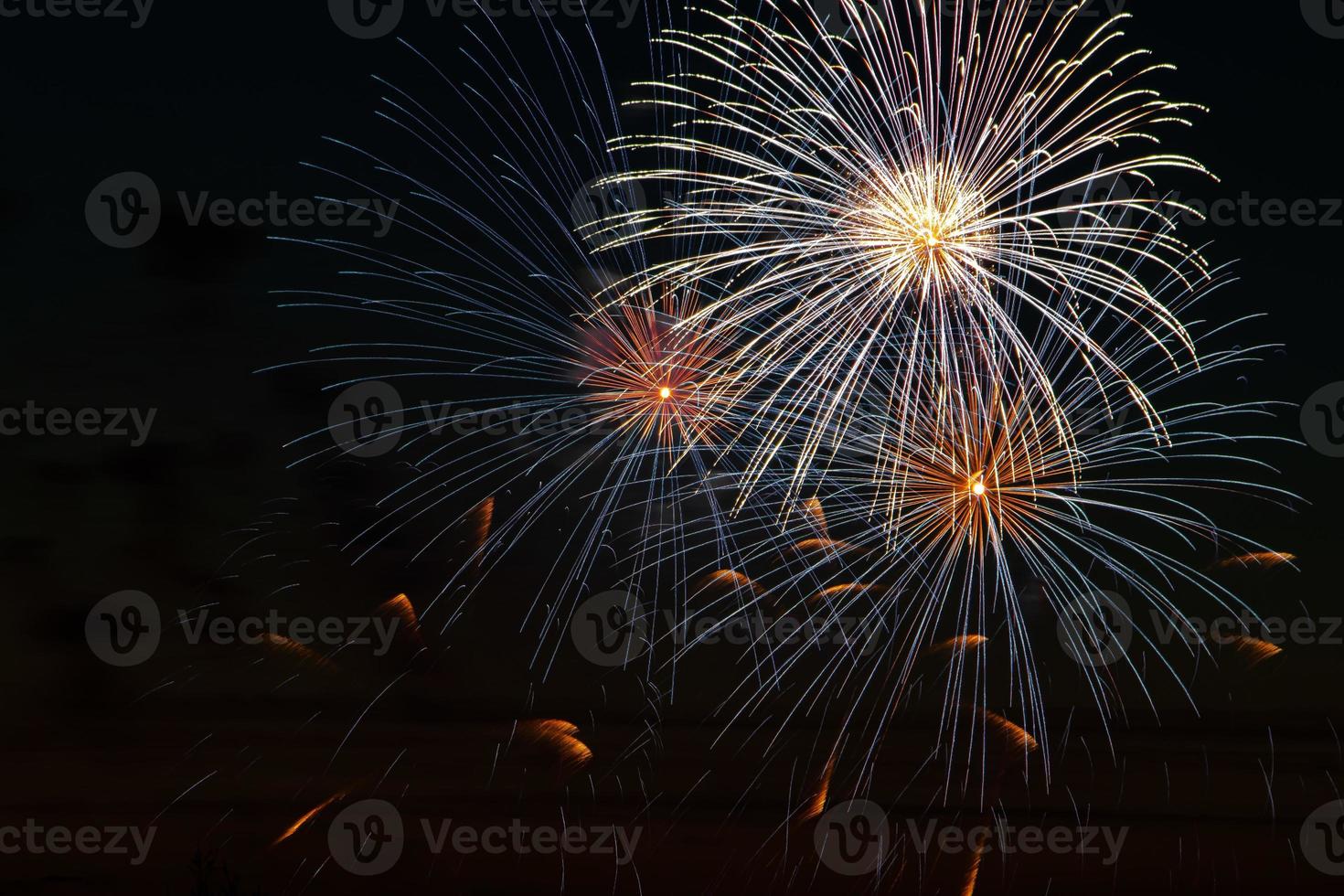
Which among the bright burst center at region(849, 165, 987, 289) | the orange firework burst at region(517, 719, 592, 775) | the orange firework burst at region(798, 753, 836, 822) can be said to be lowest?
the orange firework burst at region(798, 753, 836, 822)

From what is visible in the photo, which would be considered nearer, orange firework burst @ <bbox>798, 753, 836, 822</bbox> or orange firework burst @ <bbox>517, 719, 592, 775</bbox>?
orange firework burst @ <bbox>798, 753, 836, 822</bbox>

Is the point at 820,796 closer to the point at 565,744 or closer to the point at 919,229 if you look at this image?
the point at 565,744

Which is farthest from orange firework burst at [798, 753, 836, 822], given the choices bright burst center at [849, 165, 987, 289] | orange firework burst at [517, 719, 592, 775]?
bright burst center at [849, 165, 987, 289]

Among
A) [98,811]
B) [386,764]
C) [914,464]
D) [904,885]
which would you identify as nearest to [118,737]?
[98,811]

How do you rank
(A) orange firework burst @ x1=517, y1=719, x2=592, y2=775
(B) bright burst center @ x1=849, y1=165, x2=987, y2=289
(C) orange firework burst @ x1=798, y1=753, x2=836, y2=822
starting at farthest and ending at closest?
(A) orange firework burst @ x1=517, y1=719, x2=592, y2=775, (C) orange firework burst @ x1=798, y1=753, x2=836, y2=822, (B) bright burst center @ x1=849, y1=165, x2=987, y2=289

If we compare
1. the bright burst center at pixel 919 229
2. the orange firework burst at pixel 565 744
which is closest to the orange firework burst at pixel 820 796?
the orange firework burst at pixel 565 744

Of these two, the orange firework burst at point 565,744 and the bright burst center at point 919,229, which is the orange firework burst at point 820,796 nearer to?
the orange firework burst at point 565,744

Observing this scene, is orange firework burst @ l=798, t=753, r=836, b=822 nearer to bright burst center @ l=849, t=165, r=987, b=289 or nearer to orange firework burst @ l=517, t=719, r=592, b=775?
orange firework burst @ l=517, t=719, r=592, b=775

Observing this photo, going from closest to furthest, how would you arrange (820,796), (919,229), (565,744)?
(919,229), (820,796), (565,744)

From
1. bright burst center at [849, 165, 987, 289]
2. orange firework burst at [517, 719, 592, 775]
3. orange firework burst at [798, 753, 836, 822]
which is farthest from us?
orange firework burst at [517, 719, 592, 775]

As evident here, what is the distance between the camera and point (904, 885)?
2425 centimetres

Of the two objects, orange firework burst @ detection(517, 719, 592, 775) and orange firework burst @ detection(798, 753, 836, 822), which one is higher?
orange firework burst @ detection(517, 719, 592, 775)

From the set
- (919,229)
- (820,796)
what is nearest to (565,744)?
(820,796)

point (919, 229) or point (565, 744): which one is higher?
point (919, 229)
